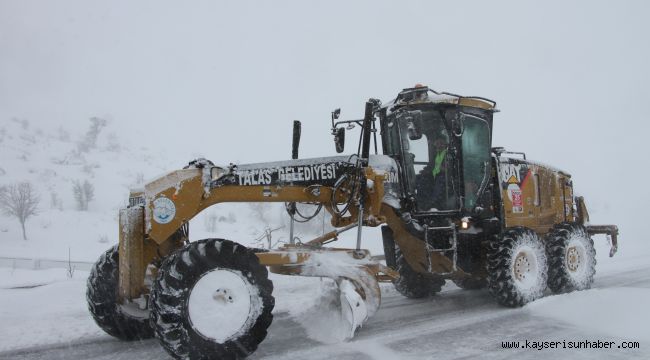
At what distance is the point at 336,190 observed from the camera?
5664 mm

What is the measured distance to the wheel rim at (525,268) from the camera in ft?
22.1

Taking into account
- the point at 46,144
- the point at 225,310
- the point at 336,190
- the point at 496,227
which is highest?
the point at 46,144

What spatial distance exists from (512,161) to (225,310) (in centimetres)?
509

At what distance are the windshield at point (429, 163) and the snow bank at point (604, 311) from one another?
1.76m

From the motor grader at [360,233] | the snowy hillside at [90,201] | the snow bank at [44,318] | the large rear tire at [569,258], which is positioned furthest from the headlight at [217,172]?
the snowy hillside at [90,201]

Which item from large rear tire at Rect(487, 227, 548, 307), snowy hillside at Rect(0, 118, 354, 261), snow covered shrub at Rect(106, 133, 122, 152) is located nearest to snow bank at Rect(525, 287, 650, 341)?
large rear tire at Rect(487, 227, 548, 307)

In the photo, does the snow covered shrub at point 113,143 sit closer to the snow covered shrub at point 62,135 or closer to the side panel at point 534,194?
the snow covered shrub at point 62,135

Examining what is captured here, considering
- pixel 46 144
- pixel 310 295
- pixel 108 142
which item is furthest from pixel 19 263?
pixel 108 142

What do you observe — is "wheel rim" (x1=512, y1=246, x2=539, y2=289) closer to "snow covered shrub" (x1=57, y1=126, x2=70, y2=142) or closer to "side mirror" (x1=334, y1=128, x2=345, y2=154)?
"side mirror" (x1=334, y1=128, x2=345, y2=154)

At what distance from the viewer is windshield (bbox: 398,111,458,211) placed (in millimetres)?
6793

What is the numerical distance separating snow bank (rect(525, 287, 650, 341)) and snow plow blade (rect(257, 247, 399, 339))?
2396mm

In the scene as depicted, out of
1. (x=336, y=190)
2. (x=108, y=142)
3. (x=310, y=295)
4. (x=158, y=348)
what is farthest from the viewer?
(x=108, y=142)

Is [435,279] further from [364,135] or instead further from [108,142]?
[108,142]

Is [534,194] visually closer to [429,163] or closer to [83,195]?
[429,163]
